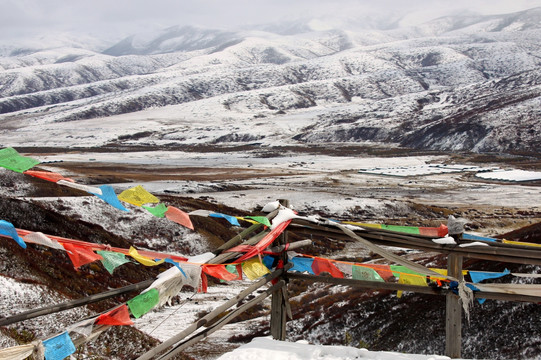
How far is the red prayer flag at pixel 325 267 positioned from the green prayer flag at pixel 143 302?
9.39 ft

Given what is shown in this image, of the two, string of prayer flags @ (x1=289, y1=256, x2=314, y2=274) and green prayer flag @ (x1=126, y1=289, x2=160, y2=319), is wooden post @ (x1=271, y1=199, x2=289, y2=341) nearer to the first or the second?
string of prayer flags @ (x1=289, y1=256, x2=314, y2=274)

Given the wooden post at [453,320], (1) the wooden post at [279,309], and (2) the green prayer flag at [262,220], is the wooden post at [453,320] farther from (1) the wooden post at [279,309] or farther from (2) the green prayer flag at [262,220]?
(2) the green prayer flag at [262,220]

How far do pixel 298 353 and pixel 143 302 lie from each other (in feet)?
6.71

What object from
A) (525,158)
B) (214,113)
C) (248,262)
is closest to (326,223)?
(248,262)

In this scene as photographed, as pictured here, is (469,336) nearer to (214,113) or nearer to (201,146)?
(201,146)

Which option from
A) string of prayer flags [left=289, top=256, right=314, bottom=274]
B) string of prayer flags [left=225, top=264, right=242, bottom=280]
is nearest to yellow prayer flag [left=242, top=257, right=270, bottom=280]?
string of prayer flags [left=225, top=264, right=242, bottom=280]

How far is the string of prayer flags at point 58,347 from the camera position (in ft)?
12.0

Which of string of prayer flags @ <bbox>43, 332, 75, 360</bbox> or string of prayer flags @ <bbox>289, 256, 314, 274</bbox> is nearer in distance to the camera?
string of prayer flags @ <bbox>43, 332, 75, 360</bbox>

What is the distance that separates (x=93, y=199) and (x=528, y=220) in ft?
112

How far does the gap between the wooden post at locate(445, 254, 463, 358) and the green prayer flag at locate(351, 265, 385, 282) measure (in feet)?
3.38

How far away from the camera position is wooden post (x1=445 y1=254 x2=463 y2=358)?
17.5ft

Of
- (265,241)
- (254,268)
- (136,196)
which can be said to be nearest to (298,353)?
(254,268)

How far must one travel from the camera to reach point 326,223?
5875 mm

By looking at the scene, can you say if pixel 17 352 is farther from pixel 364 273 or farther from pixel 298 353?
pixel 364 273
